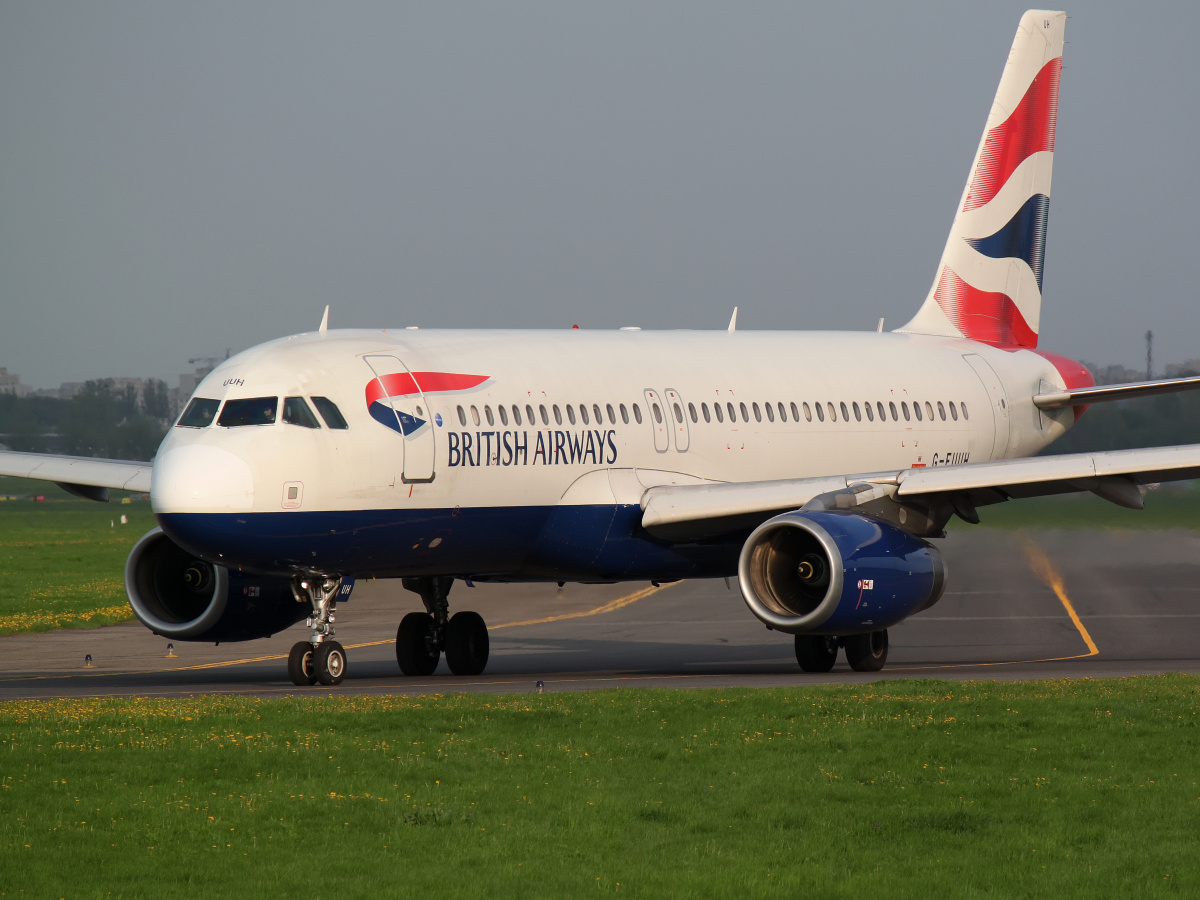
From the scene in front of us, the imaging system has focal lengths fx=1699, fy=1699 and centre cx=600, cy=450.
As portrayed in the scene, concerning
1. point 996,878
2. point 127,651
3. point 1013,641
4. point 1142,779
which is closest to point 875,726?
point 1142,779

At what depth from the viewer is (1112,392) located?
2803 cm

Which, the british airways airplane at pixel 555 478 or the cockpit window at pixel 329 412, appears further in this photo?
the cockpit window at pixel 329 412

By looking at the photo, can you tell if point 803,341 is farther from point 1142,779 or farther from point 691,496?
point 1142,779

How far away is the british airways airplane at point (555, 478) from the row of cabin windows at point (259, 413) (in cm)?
3

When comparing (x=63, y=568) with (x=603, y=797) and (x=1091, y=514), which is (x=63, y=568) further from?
(x=603, y=797)

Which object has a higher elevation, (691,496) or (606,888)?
(691,496)

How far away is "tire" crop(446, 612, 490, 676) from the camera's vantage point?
23531 mm

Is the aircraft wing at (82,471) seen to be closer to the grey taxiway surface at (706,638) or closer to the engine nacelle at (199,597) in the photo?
the engine nacelle at (199,597)

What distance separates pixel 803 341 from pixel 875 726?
13.2 m

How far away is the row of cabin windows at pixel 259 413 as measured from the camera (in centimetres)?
1905

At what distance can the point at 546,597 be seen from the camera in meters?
40.2

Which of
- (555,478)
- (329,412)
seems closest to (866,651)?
(555,478)

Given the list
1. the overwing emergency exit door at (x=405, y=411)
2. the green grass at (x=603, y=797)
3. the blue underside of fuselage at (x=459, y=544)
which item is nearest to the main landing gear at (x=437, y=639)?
the blue underside of fuselage at (x=459, y=544)

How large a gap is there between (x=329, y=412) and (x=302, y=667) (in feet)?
9.88
